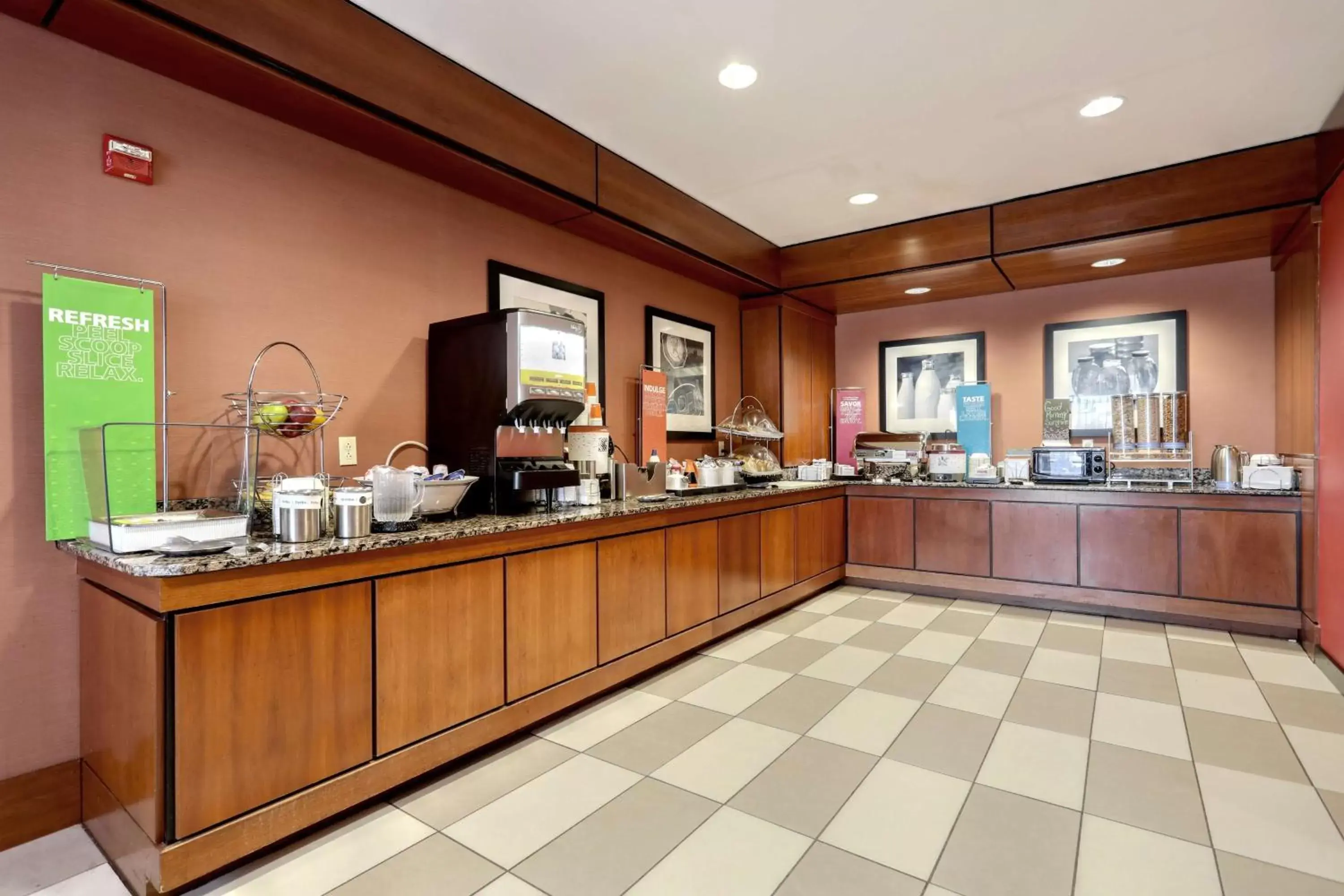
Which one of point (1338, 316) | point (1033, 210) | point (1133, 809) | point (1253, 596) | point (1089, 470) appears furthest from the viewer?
point (1089, 470)

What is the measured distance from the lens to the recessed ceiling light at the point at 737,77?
10.0 ft

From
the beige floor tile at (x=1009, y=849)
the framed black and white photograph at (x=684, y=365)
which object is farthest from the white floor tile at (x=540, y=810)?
the framed black and white photograph at (x=684, y=365)

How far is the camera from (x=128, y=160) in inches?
90.5

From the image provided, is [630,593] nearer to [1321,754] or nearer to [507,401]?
[507,401]

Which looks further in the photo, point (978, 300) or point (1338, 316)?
point (978, 300)

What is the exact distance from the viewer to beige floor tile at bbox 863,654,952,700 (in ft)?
10.7

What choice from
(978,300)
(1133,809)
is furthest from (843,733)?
(978,300)

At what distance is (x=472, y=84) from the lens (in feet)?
10.1

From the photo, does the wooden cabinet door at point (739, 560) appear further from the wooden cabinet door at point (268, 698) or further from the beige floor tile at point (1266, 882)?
the beige floor tile at point (1266, 882)

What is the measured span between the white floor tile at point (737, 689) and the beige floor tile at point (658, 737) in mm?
80

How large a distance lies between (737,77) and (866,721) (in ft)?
10.1

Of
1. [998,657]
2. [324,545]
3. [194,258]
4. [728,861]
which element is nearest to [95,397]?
[194,258]

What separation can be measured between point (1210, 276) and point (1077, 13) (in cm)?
348

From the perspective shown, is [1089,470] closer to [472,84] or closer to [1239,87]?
[1239,87]
